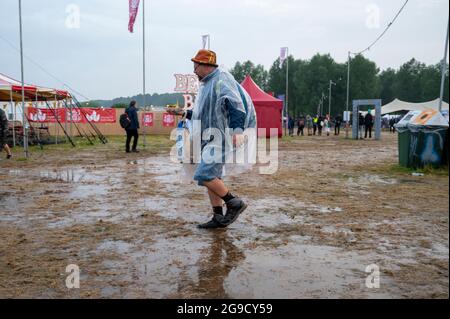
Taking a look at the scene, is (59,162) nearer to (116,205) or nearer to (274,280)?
(116,205)

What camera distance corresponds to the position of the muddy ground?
2934 millimetres

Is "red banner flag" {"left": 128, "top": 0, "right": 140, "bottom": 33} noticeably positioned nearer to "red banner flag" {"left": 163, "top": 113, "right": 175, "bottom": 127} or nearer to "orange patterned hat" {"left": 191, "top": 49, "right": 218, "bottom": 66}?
"red banner flag" {"left": 163, "top": 113, "right": 175, "bottom": 127}

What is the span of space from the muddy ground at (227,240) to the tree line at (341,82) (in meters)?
68.3

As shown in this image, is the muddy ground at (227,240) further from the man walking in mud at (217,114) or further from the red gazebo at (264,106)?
the red gazebo at (264,106)

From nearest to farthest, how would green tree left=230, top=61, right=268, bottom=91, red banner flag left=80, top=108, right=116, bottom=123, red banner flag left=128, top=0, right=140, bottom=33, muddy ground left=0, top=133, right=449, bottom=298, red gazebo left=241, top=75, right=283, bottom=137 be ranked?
1. muddy ground left=0, top=133, right=449, bottom=298
2. red banner flag left=128, top=0, right=140, bottom=33
3. red gazebo left=241, top=75, right=283, bottom=137
4. red banner flag left=80, top=108, right=116, bottom=123
5. green tree left=230, top=61, right=268, bottom=91

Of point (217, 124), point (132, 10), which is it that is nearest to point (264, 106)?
point (132, 10)

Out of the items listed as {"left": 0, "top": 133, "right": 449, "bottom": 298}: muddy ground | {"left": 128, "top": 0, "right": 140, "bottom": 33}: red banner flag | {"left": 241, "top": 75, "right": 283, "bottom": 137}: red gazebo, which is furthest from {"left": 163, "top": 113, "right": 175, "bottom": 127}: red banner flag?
{"left": 0, "top": 133, "right": 449, "bottom": 298}: muddy ground

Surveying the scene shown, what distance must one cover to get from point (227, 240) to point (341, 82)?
78.2 meters

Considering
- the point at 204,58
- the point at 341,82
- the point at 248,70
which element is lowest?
the point at 204,58

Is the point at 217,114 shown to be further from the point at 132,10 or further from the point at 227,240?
the point at 132,10

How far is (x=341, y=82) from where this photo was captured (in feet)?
254

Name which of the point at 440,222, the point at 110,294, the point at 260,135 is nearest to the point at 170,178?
the point at 440,222

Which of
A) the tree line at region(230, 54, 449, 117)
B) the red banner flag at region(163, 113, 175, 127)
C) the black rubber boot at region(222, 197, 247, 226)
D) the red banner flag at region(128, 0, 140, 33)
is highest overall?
the tree line at region(230, 54, 449, 117)

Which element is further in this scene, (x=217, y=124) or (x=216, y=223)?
(x=216, y=223)
